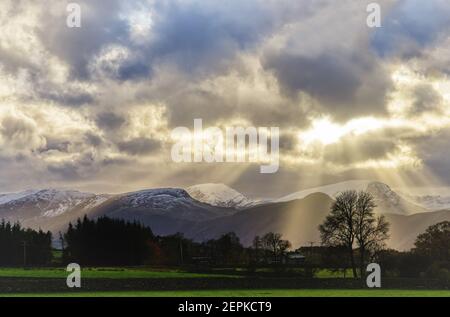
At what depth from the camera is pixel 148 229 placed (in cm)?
6781

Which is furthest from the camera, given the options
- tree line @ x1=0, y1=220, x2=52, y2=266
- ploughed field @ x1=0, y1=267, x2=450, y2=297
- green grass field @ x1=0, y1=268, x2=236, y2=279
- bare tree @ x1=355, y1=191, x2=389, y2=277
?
tree line @ x1=0, y1=220, x2=52, y2=266

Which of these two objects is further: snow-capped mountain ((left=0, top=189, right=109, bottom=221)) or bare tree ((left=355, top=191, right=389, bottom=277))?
snow-capped mountain ((left=0, top=189, right=109, bottom=221))

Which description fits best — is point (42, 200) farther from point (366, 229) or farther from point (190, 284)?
point (366, 229)

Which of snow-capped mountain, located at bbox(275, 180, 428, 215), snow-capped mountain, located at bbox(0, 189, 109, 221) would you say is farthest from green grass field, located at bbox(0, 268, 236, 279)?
snow-capped mountain, located at bbox(275, 180, 428, 215)

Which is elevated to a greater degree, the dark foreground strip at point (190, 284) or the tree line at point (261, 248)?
the tree line at point (261, 248)

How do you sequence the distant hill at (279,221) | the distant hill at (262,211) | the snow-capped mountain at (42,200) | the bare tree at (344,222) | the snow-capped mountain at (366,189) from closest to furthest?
the bare tree at (344,222) → the snow-capped mountain at (366,189) → the distant hill at (262,211) → the distant hill at (279,221) → the snow-capped mountain at (42,200)

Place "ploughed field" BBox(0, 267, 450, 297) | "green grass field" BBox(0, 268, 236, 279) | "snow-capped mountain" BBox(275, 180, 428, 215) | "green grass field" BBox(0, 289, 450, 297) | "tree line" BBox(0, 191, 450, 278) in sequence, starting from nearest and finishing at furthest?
"green grass field" BBox(0, 289, 450, 297)
"ploughed field" BBox(0, 267, 450, 297)
"green grass field" BBox(0, 268, 236, 279)
"tree line" BBox(0, 191, 450, 278)
"snow-capped mountain" BBox(275, 180, 428, 215)

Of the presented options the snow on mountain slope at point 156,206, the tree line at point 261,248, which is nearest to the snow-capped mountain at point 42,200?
the tree line at point 261,248

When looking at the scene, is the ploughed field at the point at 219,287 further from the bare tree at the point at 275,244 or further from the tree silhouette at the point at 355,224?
the bare tree at the point at 275,244

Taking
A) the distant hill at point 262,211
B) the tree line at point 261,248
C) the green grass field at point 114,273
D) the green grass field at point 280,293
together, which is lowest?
the green grass field at point 280,293

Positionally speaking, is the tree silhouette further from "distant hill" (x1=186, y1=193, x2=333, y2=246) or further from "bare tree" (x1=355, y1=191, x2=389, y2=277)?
"distant hill" (x1=186, y1=193, x2=333, y2=246)

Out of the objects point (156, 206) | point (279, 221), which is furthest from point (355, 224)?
point (156, 206)
